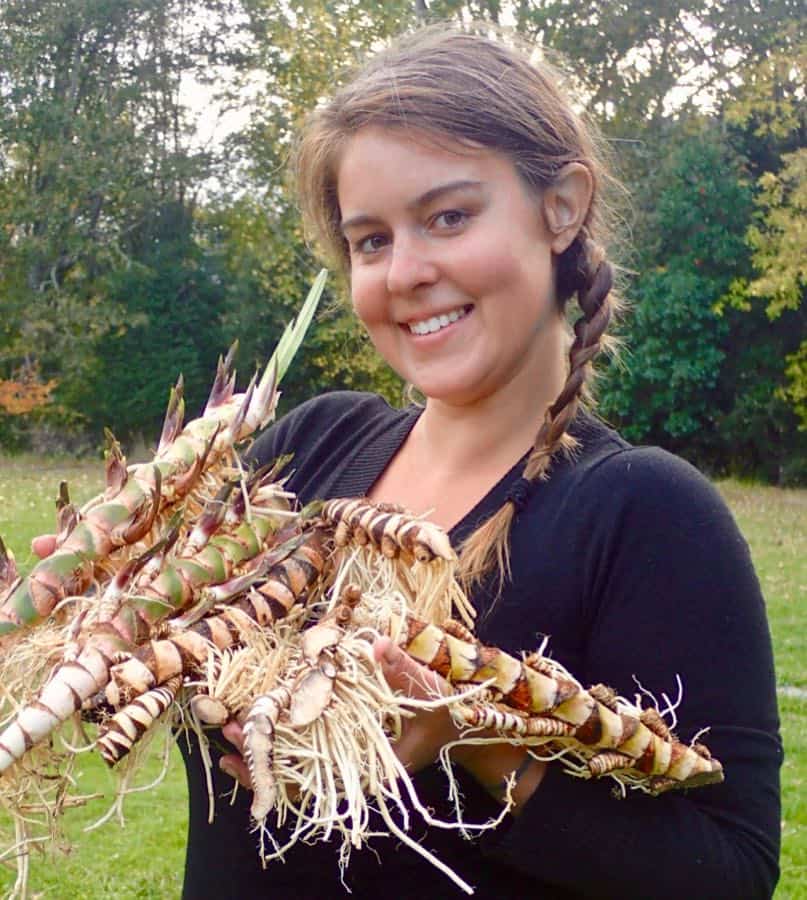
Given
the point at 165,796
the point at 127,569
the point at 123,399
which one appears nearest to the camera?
the point at 127,569

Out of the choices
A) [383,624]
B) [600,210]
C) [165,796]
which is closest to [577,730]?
[383,624]

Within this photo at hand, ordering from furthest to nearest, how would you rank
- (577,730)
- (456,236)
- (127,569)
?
(456,236) → (127,569) → (577,730)

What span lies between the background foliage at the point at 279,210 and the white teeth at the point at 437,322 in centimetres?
1301

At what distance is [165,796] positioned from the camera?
4.56 meters

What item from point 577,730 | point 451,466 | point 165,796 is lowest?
point 165,796

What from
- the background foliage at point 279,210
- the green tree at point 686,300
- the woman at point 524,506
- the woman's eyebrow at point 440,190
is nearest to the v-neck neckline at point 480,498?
the woman at point 524,506

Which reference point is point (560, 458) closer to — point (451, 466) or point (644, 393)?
point (451, 466)

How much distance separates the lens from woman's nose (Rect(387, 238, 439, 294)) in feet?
4.69

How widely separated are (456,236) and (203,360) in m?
18.6

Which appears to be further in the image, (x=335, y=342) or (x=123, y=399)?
(x=123, y=399)

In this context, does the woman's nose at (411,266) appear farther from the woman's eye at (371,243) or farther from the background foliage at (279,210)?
the background foliage at (279,210)

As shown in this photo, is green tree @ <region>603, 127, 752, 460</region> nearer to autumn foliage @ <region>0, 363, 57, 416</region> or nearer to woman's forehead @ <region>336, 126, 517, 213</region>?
autumn foliage @ <region>0, 363, 57, 416</region>

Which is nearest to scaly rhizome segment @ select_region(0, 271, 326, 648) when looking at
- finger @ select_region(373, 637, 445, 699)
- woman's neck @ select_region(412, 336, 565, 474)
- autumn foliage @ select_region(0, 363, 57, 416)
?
woman's neck @ select_region(412, 336, 565, 474)

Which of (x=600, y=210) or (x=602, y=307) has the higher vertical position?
(x=600, y=210)
